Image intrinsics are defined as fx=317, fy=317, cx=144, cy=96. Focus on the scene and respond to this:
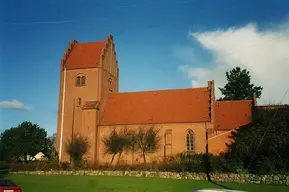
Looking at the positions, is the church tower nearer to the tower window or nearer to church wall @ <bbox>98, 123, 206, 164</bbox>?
the tower window

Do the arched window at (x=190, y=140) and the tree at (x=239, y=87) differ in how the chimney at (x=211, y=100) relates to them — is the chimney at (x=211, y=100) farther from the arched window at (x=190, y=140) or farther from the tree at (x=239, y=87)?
the tree at (x=239, y=87)

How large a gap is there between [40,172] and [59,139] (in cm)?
900

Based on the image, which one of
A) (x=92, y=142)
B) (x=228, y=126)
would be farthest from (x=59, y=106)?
(x=228, y=126)

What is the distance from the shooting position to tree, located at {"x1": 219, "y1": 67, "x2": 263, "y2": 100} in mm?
62650

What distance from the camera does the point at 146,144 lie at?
42656 mm

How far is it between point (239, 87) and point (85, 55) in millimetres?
31172

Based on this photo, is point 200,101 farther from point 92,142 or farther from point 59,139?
point 59,139

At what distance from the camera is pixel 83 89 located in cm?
4931

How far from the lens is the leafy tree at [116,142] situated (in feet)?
140

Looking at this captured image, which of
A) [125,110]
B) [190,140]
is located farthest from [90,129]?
[190,140]

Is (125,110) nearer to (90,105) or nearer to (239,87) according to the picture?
(90,105)

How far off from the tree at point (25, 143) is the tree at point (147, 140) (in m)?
33.7

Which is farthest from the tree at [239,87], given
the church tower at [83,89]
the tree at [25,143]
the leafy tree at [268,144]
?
the tree at [25,143]

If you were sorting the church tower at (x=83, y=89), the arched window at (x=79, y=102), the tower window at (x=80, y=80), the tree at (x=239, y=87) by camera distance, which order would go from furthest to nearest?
the tree at (x=239, y=87) < the tower window at (x=80, y=80) < the arched window at (x=79, y=102) < the church tower at (x=83, y=89)
